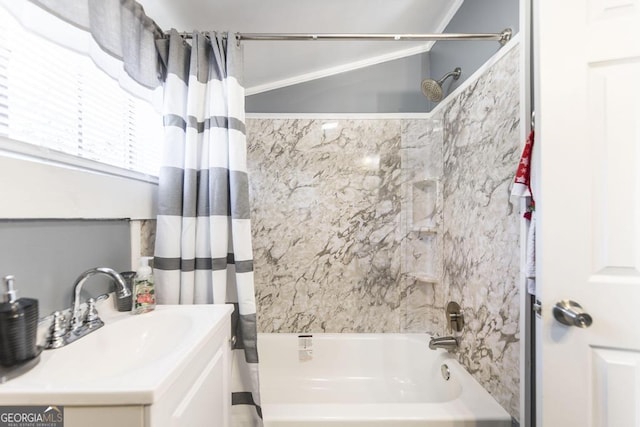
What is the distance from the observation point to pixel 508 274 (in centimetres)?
112

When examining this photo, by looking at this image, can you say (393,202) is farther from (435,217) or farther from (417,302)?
(417,302)

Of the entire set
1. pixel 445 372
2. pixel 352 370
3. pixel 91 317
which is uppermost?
pixel 91 317

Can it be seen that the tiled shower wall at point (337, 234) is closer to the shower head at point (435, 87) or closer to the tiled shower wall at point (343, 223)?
the tiled shower wall at point (343, 223)

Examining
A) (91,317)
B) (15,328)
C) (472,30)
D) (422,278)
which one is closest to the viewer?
(15,328)

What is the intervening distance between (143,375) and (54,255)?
50 cm

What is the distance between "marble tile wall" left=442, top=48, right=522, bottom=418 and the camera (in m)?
1.10

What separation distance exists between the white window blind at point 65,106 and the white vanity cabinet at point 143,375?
55 cm

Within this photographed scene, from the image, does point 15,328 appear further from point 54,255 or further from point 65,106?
point 65,106

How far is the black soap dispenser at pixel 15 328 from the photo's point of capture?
541 millimetres

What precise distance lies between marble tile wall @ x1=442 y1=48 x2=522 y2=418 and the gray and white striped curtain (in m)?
1.05

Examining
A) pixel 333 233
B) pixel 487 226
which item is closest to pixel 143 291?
pixel 333 233

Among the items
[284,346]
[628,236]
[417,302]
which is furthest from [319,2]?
[284,346]

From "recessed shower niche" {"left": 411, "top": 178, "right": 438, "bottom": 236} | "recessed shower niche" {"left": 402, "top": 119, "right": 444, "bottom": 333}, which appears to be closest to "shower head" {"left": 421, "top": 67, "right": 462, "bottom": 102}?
"recessed shower niche" {"left": 402, "top": 119, "right": 444, "bottom": 333}

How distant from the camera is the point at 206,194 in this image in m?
1.14
